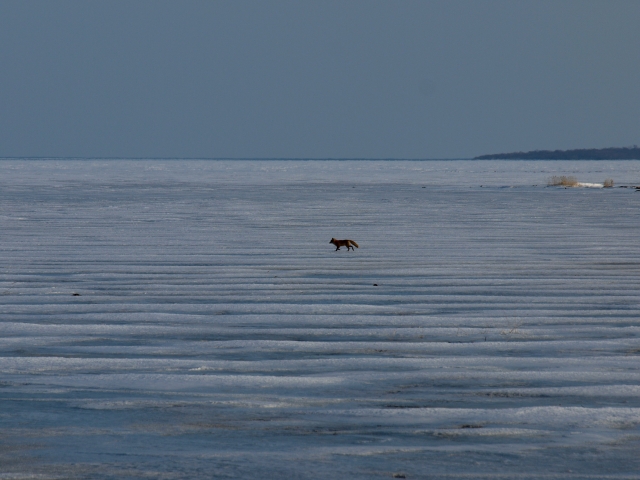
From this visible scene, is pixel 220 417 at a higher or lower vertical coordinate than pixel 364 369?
lower

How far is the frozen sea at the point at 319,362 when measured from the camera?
3.03 metres

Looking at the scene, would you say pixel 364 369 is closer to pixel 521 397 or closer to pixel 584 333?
pixel 521 397

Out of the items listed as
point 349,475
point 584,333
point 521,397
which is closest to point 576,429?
point 521,397

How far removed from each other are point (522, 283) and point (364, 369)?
3.26 meters

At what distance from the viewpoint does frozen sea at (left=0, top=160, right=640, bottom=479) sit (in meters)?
3.03

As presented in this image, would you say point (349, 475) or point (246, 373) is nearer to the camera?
point (349, 475)

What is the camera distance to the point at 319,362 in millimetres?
4414

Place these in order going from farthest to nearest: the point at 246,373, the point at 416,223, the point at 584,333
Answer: the point at 416,223 → the point at 584,333 → the point at 246,373

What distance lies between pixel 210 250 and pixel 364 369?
565 centimetres

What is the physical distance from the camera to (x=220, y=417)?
348 centimetres

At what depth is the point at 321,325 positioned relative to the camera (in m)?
5.41


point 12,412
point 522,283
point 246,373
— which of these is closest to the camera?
point 12,412

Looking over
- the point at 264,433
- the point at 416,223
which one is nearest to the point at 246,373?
the point at 264,433

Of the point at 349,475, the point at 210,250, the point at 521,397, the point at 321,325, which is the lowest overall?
the point at 349,475
